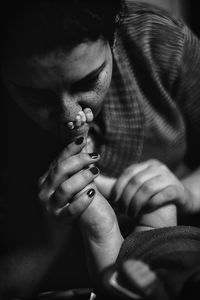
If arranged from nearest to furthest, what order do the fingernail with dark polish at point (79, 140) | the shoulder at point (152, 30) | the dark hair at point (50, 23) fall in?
the dark hair at point (50, 23) → the fingernail with dark polish at point (79, 140) → the shoulder at point (152, 30)

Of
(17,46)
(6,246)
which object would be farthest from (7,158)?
(17,46)

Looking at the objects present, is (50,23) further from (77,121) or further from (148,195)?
(148,195)

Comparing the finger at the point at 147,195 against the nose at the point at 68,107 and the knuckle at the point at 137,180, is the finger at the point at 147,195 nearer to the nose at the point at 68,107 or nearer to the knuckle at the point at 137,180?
the knuckle at the point at 137,180

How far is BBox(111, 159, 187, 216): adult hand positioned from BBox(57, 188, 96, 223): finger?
0.08m

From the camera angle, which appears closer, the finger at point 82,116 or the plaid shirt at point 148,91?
the finger at point 82,116

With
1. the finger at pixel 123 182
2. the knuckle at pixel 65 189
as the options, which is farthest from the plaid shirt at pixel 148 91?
the knuckle at pixel 65 189

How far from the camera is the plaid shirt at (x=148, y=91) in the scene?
713 millimetres

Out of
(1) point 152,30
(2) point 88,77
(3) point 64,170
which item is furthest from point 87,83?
(1) point 152,30

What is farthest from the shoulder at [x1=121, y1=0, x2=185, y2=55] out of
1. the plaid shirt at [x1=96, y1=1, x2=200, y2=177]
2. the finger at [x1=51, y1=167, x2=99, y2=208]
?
the finger at [x1=51, y1=167, x2=99, y2=208]

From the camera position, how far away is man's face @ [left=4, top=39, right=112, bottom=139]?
1.62 feet

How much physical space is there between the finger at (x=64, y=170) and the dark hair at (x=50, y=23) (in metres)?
0.16

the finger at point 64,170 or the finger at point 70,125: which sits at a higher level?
the finger at point 70,125

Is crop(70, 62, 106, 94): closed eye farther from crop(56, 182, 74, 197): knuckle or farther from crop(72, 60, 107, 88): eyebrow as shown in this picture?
crop(56, 182, 74, 197): knuckle

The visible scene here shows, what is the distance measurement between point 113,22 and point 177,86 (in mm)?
265
